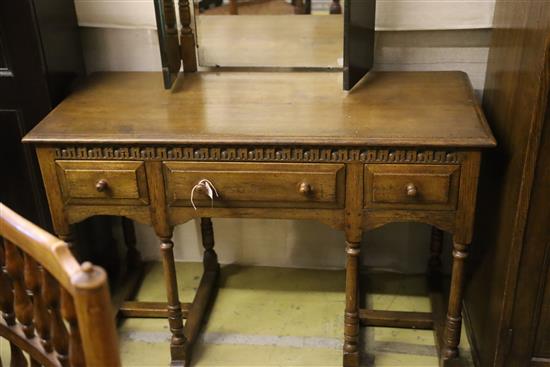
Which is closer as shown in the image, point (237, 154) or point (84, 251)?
point (237, 154)

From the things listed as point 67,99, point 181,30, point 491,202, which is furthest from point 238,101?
point 491,202

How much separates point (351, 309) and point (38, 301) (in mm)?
999

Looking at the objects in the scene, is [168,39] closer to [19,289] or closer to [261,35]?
[261,35]

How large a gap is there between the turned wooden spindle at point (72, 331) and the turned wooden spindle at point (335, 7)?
127 cm

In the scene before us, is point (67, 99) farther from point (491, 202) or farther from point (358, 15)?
point (491, 202)

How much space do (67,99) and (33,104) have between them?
0.38ft

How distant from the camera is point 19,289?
3.41 ft

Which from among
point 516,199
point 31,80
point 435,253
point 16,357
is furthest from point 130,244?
point 516,199

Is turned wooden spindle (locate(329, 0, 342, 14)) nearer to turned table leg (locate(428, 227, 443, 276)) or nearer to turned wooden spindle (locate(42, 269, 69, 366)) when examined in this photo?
turned table leg (locate(428, 227, 443, 276))

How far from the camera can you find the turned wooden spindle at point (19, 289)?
1.00 meters

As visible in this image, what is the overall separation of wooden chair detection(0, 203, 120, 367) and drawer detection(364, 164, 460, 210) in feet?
2.75

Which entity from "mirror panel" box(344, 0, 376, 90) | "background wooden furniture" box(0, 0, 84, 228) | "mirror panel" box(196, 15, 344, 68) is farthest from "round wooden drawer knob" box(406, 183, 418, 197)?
"background wooden furniture" box(0, 0, 84, 228)

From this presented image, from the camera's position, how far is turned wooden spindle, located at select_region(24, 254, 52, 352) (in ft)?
3.18

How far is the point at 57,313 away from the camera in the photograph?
38.3 inches
